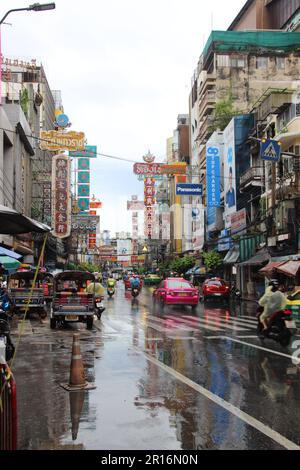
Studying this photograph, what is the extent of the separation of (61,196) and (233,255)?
53.5 ft

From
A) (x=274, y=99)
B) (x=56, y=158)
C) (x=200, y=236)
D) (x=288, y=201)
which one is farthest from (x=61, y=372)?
(x=200, y=236)

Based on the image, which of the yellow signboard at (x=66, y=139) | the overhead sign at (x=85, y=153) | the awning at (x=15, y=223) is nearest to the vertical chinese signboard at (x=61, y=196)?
the overhead sign at (x=85, y=153)

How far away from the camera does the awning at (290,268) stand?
26234 millimetres

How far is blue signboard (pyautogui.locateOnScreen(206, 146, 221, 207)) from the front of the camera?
50219 millimetres

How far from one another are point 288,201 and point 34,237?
26.5 m

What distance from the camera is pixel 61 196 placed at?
4378 cm

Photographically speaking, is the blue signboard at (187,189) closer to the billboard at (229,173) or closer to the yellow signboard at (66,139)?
the yellow signboard at (66,139)

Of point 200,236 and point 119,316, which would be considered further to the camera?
point 200,236

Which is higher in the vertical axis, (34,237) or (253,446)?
(34,237)

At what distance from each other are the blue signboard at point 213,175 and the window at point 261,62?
52.5 feet

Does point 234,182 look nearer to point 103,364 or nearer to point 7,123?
point 7,123

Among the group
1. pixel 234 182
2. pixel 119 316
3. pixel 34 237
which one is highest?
pixel 234 182
